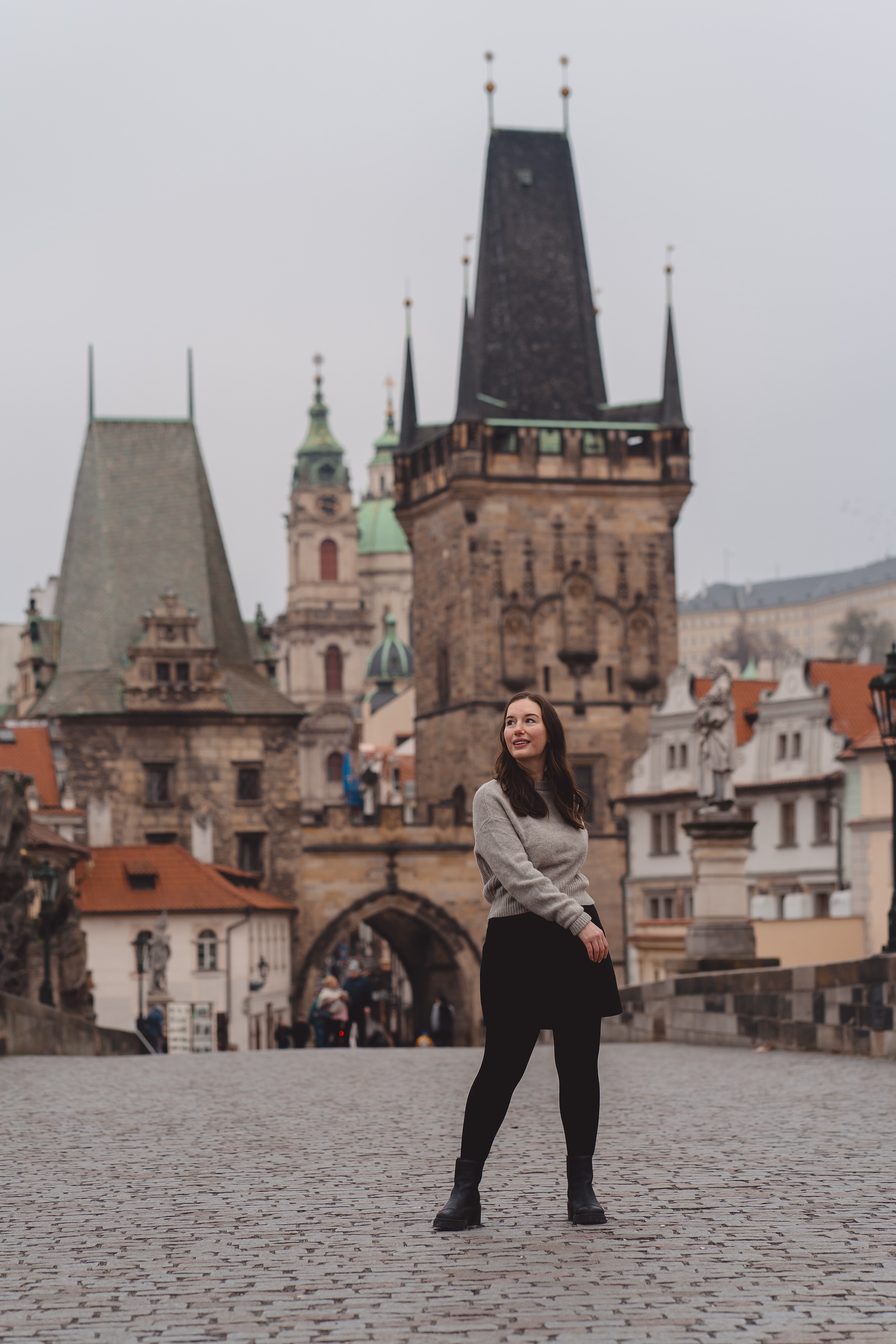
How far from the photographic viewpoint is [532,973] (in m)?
6.26

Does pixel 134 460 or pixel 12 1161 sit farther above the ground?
pixel 134 460

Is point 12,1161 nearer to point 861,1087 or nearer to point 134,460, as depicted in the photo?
point 861,1087

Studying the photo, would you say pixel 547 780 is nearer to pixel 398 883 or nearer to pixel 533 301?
pixel 398 883

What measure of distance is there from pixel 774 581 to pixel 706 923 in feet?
585

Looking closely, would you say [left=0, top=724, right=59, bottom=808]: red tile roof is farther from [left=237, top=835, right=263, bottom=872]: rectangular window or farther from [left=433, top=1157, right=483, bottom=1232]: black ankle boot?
[left=433, top=1157, right=483, bottom=1232]: black ankle boot

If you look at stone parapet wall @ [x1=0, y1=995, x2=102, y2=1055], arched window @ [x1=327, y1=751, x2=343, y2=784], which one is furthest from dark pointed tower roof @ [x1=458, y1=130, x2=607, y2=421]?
arched window @ [x1=327, y1=751, x2=343, y2=784]

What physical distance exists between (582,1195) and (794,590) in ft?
622

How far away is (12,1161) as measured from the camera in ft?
27.1

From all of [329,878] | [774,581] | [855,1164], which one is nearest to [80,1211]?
[855,1164]

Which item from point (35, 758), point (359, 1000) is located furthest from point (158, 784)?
point (359, 1000)

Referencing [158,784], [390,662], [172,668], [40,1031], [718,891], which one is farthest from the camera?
[390,662]

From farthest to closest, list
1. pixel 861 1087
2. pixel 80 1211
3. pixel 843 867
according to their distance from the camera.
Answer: pixel 843 867 < pixel 861 1087 < pixel 80 1211

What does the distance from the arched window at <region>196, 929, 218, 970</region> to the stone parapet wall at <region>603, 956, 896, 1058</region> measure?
29890mm

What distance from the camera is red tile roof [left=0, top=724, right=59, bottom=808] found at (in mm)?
57094
